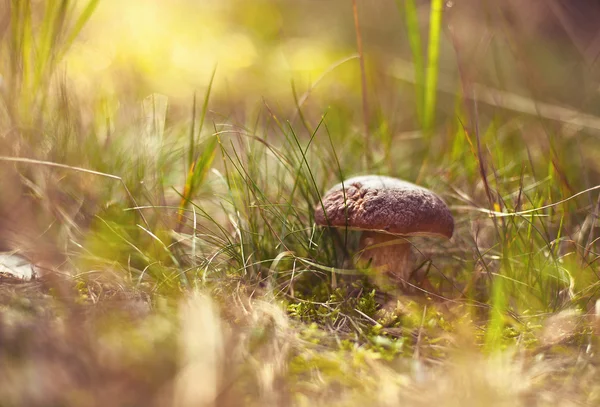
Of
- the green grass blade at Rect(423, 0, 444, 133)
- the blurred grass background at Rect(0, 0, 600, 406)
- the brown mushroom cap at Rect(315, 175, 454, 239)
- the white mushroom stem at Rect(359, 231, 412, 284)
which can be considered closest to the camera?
the blurred grass background at Rect(0, 0, 600, 406)

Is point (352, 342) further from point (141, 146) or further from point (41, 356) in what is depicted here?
point (141, 146)

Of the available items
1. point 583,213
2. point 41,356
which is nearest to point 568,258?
point 583,213

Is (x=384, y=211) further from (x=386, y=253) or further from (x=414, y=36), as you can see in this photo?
(x=414, y=36)

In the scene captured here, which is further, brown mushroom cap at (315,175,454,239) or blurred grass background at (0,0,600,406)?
brown mushroom cap at (315,175,454,239)

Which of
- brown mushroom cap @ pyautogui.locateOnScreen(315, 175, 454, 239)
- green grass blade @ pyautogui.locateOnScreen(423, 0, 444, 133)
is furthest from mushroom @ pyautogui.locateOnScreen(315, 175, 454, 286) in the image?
green grass blade @ pyautogui.locateOnScreen(423, 0, 444, 133)

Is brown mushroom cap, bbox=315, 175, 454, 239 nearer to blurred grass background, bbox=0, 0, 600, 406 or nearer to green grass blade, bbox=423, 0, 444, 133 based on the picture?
blurred grass background, bbox=0, 0, 600, 406

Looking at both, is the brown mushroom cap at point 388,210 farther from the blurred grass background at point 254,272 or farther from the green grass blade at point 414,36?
the green grass blade at point 414,36

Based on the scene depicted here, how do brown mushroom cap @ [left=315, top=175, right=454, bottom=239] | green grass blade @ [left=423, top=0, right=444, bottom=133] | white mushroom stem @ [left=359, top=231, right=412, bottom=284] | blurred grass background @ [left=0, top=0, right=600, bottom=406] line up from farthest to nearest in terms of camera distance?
green grass blade @ [left=423, top=0, right=444, bottom=133] < white mushroom stem @ [left=359, top=231, right=412, bottom=284] < brown mushroom cap @ [left=315, top=175, right=454, bottom=239] < blurred grass background @ [left=0, top=0, right=600, bottom=406]

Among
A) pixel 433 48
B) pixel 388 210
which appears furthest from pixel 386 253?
pixel 433 48
